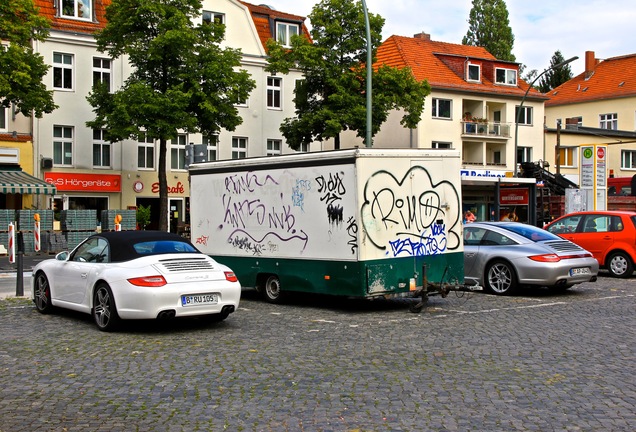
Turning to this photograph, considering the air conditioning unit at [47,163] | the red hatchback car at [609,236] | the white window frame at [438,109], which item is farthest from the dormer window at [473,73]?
the red hatchback car at [609,236]

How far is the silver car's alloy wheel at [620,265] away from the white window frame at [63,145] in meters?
28.9

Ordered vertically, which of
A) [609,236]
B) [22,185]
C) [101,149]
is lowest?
[609,236]

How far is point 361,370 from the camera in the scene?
847 cm

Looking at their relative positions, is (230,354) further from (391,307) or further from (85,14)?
(85,14)

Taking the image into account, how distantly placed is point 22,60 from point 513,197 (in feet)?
67.0

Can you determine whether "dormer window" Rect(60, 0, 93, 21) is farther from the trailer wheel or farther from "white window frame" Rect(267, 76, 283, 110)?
the trailer wheel

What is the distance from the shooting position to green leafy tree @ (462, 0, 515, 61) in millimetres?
77875

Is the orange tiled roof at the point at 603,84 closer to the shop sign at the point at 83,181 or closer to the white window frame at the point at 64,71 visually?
the shop sign at the point at 83,181

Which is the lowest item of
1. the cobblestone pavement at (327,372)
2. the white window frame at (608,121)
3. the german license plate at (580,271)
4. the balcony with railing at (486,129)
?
the cobblestone pavement at (327,372)

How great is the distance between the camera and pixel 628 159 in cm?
6856

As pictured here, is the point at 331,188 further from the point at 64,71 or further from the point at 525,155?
the point at 525,155

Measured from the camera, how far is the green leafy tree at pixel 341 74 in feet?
133

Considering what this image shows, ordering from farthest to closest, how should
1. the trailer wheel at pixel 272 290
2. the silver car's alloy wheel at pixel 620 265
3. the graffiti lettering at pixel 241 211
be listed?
the silver car's alloy wheel at pixel 620 265, the graffiti lettering at pixel 241 211, the trailer wheel at pixel 272 290

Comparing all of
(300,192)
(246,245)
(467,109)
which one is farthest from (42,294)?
(467,109)
